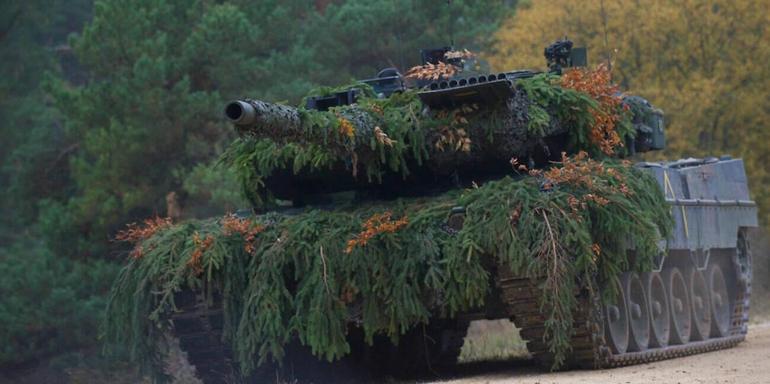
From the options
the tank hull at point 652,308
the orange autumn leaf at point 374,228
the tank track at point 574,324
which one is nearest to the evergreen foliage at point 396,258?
the orange autumn leaf at point 374,228

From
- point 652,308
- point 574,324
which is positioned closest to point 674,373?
point 574,324

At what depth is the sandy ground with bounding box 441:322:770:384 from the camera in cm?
950

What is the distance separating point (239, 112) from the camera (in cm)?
900

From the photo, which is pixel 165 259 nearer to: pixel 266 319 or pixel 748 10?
pixel 266 319

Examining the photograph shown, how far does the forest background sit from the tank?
13.0 feet

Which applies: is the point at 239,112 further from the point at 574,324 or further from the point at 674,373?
the point at 674,373

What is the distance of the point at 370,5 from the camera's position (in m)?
22.0

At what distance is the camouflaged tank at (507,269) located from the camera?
34.9 ft

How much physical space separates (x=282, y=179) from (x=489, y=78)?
8.27 feet

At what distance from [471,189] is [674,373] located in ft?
7.24

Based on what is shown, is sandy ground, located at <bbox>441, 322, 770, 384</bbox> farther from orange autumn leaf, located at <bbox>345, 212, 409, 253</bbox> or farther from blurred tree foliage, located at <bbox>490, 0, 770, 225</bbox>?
blurred tree foliage, located at <bbox>490, 0, 770, 225</bbox>

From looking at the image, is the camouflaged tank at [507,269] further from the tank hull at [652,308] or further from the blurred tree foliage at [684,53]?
the blurred tree foliage at [684,53]

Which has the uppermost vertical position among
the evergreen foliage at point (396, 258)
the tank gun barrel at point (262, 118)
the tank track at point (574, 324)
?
the tank gun barrel at point (262, 118)

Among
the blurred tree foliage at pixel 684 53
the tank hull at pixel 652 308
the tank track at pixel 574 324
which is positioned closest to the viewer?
the tank track at pixel 574 324
